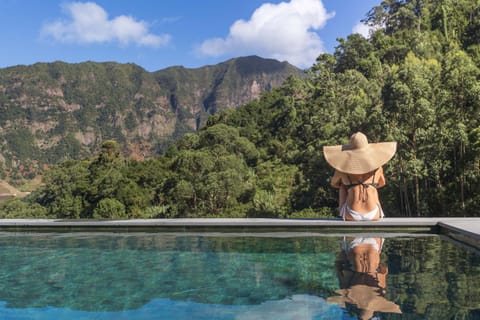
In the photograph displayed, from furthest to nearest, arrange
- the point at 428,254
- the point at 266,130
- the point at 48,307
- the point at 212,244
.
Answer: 1. the point at 266,130
2. the point at 212,244
3. the point at 428,254
4. the point at 48,307

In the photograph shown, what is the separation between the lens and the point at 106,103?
133 m

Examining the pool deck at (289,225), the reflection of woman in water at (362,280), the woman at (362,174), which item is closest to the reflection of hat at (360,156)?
the woman at (362,174)

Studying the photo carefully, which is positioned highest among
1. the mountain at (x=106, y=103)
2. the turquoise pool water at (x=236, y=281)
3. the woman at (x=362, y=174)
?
the mountain at (x=106, y=103)

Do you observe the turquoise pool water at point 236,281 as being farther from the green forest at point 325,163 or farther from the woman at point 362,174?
the green forest at point 325,163

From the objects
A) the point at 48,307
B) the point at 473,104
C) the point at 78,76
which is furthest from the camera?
the point at 78,76

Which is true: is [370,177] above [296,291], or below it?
above

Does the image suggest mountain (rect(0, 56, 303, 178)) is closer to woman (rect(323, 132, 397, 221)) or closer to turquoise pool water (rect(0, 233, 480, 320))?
woman (rect(323, 132, 397, 221))

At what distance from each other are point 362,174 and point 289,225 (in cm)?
141

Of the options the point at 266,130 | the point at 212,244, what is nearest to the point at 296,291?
the point at 212,244

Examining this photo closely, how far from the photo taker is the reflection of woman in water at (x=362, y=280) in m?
2.98

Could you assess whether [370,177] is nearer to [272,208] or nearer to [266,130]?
[272,208]

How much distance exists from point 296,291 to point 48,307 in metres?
1.98

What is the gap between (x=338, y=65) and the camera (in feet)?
104

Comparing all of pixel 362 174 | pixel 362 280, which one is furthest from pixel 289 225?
pixel 362 280
